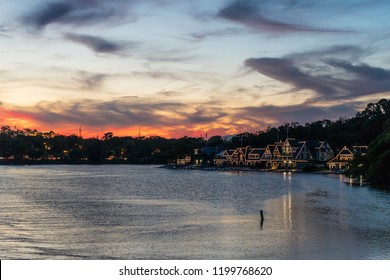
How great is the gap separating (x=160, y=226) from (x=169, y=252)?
6903mm

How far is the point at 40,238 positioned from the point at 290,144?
101 meters

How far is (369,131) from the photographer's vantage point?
4547 inches

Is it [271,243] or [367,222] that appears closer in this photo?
[271,243]

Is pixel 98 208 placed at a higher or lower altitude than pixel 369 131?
lower

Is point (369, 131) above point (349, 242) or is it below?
above

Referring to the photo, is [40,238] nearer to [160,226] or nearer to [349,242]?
[160,226]

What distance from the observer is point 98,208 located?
4028 centimetres

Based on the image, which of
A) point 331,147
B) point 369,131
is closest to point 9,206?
point 369,131
